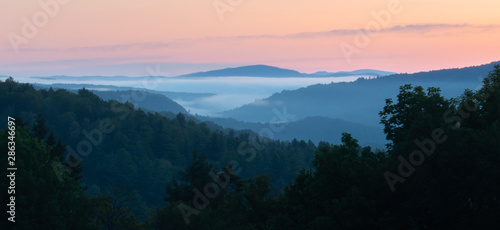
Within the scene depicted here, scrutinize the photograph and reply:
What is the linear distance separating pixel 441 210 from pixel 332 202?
190 inches

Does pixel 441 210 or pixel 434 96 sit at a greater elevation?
pixel 434 96

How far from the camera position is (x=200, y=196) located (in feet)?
159

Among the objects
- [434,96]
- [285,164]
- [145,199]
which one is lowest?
[145,199]

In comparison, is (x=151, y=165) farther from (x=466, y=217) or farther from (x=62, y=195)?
(x=466, y=217)

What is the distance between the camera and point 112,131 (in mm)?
135125

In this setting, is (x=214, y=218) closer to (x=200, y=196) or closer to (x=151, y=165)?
(x=200, y=196)

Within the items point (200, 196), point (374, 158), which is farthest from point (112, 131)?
point (374, 158)

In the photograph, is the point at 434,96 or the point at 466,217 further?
the point at 434,96

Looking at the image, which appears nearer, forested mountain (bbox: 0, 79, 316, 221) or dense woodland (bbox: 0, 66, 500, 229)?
dense woodland (bbox: 0, 66, 500, 229)

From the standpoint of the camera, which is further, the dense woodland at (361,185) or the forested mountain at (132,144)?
the forested mountain at (132,144)

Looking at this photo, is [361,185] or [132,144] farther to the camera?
[132,144]

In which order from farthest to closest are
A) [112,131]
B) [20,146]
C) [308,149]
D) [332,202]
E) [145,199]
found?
[308,149], [112,131], [145,199], [20,146], [332,202]

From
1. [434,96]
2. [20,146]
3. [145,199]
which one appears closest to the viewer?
[434,96]

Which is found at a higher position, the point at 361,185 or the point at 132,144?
the point at 361,185
